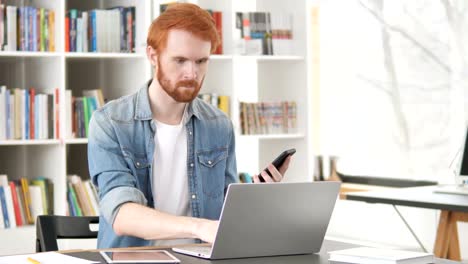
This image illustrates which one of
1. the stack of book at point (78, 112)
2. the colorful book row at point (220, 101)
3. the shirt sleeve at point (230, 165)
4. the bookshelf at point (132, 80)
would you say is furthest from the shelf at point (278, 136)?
the shirt sleeve at point (230, 165)

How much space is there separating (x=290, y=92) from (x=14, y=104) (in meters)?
1.83

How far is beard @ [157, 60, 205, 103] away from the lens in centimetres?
260

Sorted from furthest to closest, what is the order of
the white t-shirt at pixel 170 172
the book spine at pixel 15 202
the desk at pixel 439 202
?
the book spine at pixel 15 202 → the desk at pixel 439 202 → the white t-shirt at pixel 170 172

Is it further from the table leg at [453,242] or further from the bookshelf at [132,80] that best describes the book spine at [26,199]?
the table leg at [453,242]

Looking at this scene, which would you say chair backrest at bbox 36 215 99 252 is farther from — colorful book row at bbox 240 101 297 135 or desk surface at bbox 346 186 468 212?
colorful book row at bbox 240 101 297 135

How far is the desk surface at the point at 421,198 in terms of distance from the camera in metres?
4.07

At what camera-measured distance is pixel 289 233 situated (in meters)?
2.19

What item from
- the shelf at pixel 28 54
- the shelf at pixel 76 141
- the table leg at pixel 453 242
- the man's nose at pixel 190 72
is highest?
the shelf at pixel 28 54

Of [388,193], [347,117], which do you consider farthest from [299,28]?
[388,193]

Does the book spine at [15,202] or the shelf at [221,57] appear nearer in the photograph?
the book spine at [15,202]

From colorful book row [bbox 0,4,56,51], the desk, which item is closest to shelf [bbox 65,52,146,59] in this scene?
colorful book row [bbox 0,4,56,51]

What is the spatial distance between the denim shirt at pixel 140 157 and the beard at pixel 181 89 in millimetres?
97

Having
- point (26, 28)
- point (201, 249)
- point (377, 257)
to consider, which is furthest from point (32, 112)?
point (377, 257)

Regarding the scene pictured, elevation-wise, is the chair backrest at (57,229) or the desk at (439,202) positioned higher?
the chair backrest at (57,229)
